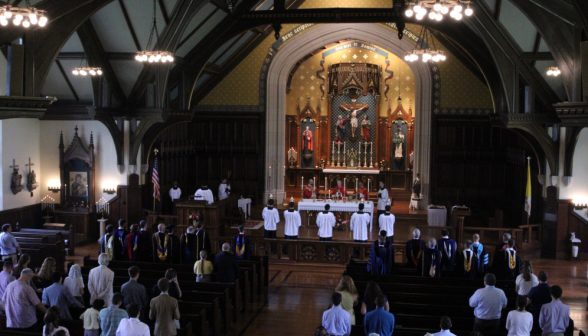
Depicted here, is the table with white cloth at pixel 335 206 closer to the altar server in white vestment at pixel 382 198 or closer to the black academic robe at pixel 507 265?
the altar server in white vestment at pixel 382 198

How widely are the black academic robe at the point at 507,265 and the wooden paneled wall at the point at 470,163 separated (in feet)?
36.4

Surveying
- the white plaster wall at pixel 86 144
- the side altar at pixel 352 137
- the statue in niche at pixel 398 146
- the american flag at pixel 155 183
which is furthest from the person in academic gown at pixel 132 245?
the statue in niche at pixel 398 146

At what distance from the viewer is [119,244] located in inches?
496

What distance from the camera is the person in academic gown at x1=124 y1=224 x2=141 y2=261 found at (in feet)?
41.1

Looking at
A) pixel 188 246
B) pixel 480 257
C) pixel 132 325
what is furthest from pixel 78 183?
pixel 132 325

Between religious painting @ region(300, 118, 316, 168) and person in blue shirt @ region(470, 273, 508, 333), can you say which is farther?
religious painting @ region(300, 118, 316, 168)

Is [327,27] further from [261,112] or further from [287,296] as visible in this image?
[287,296]

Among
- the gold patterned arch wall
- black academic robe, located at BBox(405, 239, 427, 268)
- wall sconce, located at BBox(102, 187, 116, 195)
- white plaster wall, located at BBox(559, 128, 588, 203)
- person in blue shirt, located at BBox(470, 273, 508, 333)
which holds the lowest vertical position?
person in blue shirt, located at BBox(470, 273, 508, 333)

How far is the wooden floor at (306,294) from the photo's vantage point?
1086cm

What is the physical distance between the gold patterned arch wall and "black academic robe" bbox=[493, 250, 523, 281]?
14697mm

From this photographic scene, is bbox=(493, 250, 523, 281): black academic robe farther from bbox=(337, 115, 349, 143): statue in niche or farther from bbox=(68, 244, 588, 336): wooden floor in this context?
bbox=(337, 115, 349, 143): statue in niche

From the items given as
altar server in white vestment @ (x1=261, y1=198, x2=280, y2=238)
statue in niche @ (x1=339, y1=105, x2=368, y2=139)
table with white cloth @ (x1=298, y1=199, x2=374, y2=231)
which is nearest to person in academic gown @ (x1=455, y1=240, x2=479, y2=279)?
altar server in white vestment @ (x1=261, y1=198, x2=280, y2=238)

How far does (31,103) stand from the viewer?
10.6 metres

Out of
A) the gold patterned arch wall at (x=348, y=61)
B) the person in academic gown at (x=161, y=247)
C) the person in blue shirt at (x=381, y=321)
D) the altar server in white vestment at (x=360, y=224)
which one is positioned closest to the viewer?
the person in blue shirt at (x=381, y=321)
